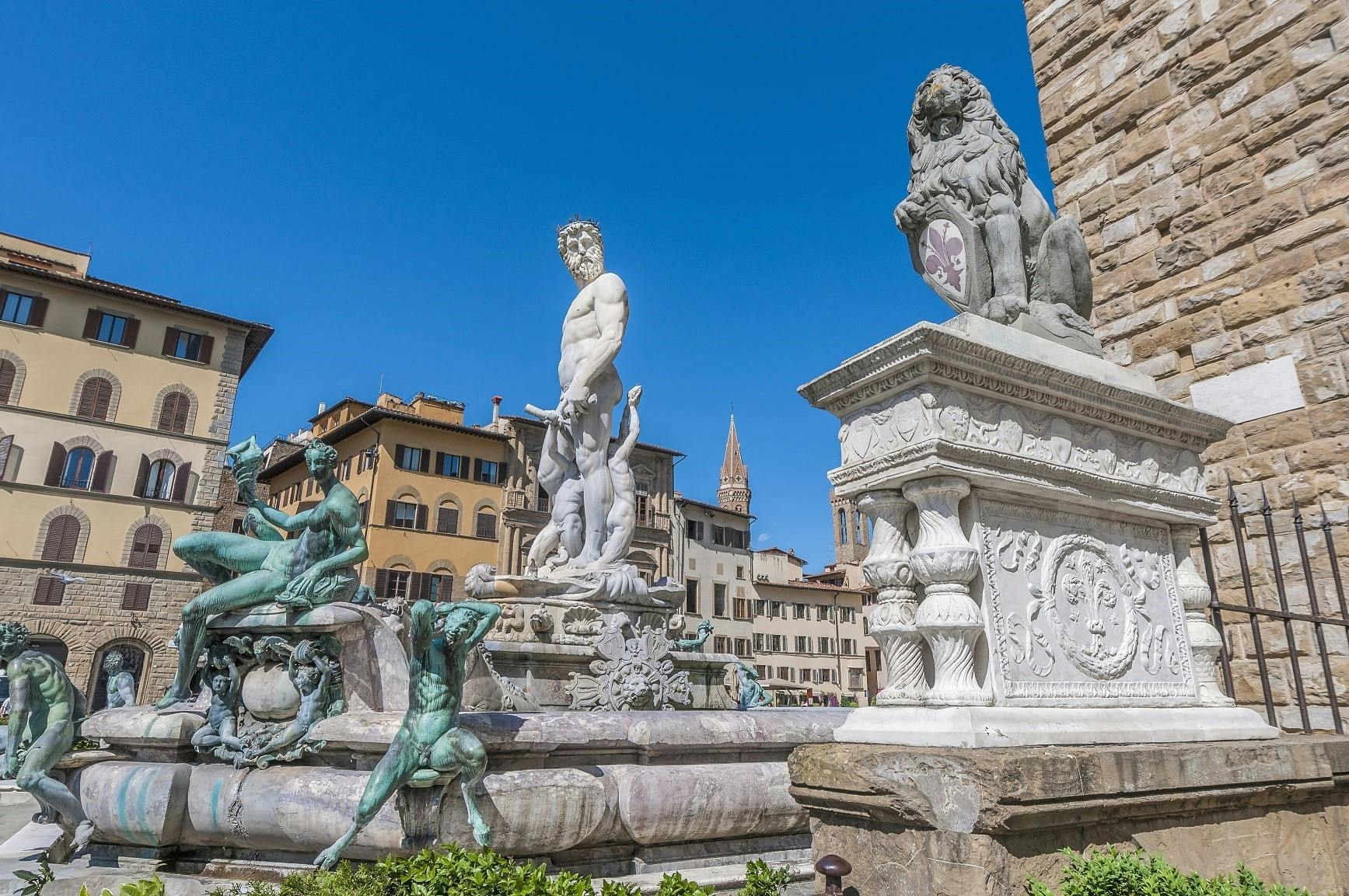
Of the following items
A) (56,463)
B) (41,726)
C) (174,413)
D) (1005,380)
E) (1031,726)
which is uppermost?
(174,413)

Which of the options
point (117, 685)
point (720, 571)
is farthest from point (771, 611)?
point (117, 685)

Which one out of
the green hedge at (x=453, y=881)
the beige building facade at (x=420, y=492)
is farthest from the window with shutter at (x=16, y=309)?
the green hedge at (x=453, y=881)

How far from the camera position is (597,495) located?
712cm

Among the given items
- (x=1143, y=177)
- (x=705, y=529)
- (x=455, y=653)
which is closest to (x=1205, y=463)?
(x=1143, y=177)

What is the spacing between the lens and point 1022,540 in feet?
10.7

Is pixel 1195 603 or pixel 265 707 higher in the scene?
pixel 1195 603

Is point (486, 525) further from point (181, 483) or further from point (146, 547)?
point (146, 547)

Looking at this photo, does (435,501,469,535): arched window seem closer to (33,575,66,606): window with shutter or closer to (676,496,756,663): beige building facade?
(676,496,756,663): beige building facade

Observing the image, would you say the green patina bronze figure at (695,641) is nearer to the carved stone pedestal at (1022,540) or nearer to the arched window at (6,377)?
the carved stone pedestal at (1022,540)

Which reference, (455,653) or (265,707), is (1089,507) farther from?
(265,707)

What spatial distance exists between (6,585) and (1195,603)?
3506 cm

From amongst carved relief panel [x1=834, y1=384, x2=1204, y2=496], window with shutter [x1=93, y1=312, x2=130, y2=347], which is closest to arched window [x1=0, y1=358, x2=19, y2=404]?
window with shutter [x1=93, y1=312, x2=130, y2=347]

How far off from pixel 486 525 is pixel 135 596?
1406 centimetres

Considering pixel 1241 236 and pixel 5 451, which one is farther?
pixel 5 451
